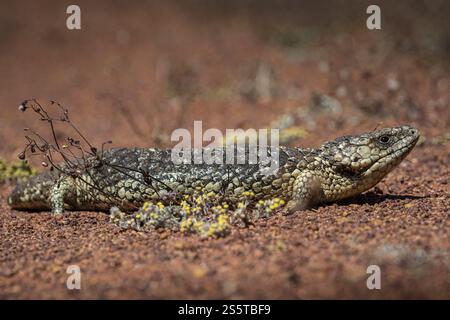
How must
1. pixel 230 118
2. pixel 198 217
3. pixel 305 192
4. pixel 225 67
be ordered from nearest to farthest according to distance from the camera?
pixel 198 217, pixel 305 192, pixel 230 118, pixel 225 67

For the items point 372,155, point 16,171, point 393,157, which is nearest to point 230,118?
point 16,171

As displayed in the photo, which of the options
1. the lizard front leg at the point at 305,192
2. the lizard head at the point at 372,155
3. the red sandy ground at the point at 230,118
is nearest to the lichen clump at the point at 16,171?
the red sandy ground at the point at 230,118

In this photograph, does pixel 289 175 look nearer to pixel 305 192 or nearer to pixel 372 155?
pixel 305 192

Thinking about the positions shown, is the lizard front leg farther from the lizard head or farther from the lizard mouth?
the lizard mouth

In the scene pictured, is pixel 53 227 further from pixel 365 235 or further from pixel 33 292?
pixel 365 235

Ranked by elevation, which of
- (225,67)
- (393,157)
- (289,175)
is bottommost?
(289,175)

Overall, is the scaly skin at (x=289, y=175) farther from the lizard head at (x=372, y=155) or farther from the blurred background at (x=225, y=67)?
the blurred background at (x=225, y=67)

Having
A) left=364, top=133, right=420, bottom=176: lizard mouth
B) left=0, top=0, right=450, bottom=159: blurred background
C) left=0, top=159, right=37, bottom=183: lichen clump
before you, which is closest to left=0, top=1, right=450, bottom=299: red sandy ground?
left=0, top=0, right=450, bottom=159: blurred background
